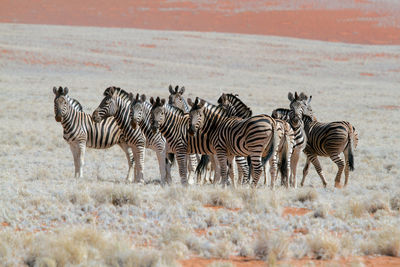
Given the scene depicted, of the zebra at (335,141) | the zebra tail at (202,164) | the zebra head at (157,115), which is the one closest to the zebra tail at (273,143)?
the zebra at (335,141)

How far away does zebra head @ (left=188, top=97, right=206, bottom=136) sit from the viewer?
11.0 meters

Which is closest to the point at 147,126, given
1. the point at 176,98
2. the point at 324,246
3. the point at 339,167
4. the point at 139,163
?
the point at 139,163

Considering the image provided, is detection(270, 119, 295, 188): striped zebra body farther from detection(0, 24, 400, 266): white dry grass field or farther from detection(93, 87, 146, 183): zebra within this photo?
detection(93, 87, 146, 183): zebra

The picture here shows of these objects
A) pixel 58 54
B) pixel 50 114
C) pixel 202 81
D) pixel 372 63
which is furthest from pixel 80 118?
pixel 372 63

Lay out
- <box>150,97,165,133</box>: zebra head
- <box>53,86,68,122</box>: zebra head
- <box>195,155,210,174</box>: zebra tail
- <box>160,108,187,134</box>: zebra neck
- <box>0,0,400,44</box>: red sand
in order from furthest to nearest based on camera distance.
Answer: <box>0,0,400,44</box>: red sand < <box>195,155,210,174</box>: zebra tail < <box>53,86,68,122</box>: zebra head < <box>160,108,187,134</box>: zebra neck < <box>150,97,165,133</box>: zebra head

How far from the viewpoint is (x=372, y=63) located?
62.1m

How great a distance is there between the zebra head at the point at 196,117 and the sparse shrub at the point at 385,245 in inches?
183

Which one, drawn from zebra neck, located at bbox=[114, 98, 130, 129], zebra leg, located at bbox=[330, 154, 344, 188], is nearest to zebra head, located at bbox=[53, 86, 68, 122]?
zebra neck, located at bbox=[114, 98, 130, 129]

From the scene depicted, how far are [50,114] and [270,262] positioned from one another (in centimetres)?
2304

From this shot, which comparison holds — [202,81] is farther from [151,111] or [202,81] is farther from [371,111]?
[151,111]

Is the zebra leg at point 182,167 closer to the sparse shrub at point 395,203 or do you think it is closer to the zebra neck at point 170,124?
the zebra neck at point 170,124

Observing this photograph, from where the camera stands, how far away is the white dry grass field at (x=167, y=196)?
22.7 ft

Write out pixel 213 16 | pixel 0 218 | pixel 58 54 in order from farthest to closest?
pixel 213 16
pixel 58 54
pixel 0 218

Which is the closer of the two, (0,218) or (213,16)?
(0,218)
